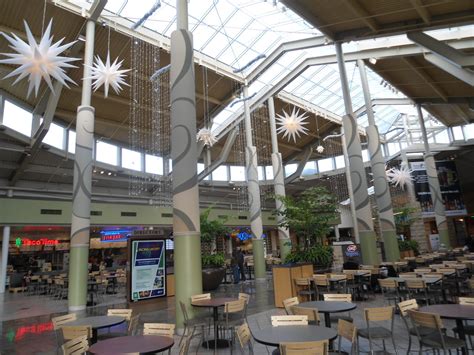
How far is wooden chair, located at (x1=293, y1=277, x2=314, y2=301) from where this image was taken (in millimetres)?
7570

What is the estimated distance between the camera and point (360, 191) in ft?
41.8

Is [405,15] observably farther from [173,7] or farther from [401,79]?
[173,7]

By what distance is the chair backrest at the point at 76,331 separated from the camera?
3980 millimetres

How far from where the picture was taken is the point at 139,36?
12.9 meters

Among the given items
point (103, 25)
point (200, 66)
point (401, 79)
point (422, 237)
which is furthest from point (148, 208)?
point (422, 237)

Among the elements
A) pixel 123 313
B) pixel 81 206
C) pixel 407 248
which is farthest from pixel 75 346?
pixel 407 248

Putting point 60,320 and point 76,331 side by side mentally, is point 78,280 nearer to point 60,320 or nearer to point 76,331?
point 60,320

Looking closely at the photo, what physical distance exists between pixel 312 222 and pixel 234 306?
13.0 ft

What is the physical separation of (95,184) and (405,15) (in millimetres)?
17022

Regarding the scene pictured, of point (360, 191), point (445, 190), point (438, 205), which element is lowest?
point (438, 205)

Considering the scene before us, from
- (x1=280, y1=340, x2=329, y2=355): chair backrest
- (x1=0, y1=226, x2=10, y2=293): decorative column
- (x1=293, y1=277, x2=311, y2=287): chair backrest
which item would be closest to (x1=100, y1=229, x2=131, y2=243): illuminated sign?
(x1=0, y1=226, x2=10, y2=293): decorative column

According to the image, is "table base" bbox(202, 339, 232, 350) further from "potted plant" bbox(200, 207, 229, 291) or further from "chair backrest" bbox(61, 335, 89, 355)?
"potted plant" bbox(200, 207, 229, 291)

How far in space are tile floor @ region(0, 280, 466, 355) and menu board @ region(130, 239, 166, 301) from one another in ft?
1.29

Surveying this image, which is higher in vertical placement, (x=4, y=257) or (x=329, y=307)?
(x=4, y=257)
